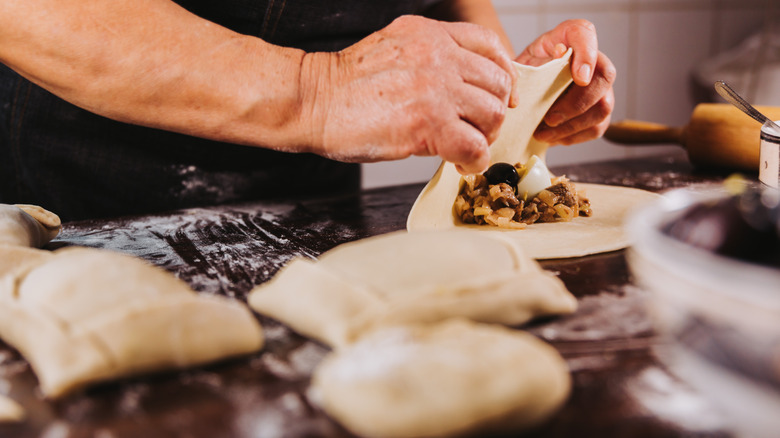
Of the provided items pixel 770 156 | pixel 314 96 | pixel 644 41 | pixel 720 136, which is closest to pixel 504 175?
pixel 314 96

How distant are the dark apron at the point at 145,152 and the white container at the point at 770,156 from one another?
0.95 m

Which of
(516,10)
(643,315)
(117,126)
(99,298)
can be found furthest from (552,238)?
(516,10)

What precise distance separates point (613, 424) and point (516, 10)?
2868 millimetres

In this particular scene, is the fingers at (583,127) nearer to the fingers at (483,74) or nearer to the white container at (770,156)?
the white container at (770,156)

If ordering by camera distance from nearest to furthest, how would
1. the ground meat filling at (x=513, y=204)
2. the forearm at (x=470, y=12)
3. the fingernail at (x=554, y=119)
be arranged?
the ground meat filling at (x=513, y=204) < the fingernail at (x=554, y=119) < the forearm at (x=470, y=12)

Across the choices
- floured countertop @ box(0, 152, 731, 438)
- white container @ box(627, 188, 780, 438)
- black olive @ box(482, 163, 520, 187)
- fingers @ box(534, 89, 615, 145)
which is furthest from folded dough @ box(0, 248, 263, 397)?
fingers @ box(534, 89, 615, 145)

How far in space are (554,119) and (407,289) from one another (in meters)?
1.01

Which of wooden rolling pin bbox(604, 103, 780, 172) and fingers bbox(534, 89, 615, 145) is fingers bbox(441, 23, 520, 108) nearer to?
fingers bbox(534, 89, 615, 145)

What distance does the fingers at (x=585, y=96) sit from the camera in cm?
146

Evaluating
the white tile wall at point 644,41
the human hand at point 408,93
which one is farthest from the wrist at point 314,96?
the white tile wall at point 644,41

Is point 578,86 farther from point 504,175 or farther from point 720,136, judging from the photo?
point 720,136

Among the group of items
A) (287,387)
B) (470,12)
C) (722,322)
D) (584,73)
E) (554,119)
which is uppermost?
(470,12)

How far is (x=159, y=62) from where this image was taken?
3.39ft

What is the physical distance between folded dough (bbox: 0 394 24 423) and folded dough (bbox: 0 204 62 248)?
1.32 feet
